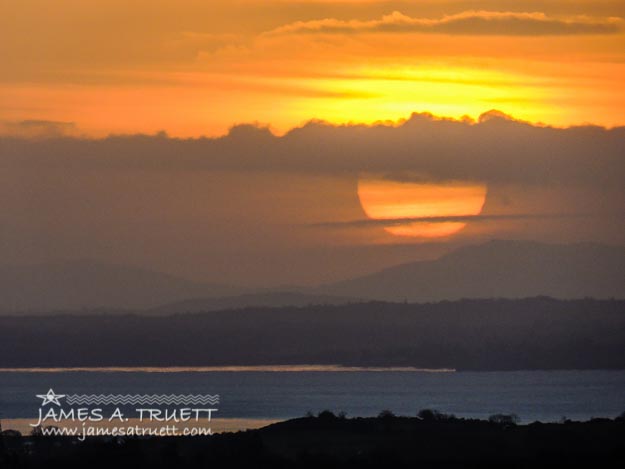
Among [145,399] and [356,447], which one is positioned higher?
[145,399]

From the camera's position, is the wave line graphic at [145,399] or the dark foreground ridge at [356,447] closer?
the dark foreground ridge at [356,447]

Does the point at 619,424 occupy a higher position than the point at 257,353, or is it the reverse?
the point at 257,353

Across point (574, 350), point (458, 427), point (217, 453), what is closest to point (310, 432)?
point (458, 427)

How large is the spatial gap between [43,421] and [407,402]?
179 ft

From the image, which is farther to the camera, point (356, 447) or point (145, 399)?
point (145, 399)

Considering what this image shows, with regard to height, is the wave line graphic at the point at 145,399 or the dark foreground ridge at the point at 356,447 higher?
the wave line graphic at the point at 145,399

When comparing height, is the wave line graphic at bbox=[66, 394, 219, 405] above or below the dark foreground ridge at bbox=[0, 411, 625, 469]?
above

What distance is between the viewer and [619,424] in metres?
49.9

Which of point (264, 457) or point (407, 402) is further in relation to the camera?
point (407, 402)

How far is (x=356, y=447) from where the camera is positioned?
43.8 m

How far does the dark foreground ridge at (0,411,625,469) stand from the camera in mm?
38656

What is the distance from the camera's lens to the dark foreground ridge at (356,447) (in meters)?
38.7

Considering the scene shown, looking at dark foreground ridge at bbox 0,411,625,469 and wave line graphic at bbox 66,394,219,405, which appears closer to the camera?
dark foreground ridge at bbox 0,411,625,469

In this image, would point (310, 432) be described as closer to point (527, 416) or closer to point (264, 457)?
point (264, 457)
